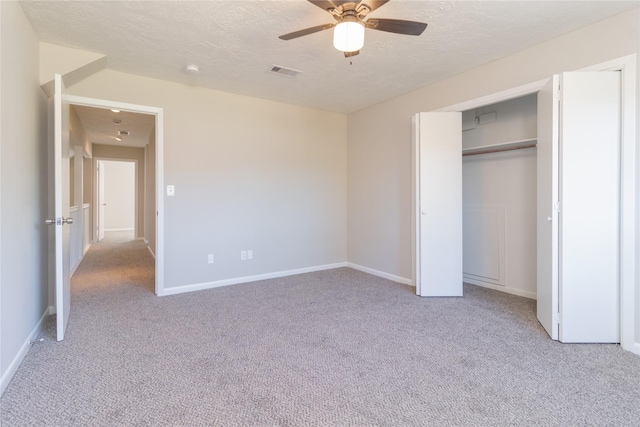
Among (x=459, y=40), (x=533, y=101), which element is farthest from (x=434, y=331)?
(x=533, y=101)

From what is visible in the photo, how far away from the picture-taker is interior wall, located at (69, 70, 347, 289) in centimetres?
376

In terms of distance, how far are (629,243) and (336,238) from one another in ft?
11.4

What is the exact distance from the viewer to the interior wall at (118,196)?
1048 cm

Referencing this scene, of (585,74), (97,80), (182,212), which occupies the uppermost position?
(97,80)

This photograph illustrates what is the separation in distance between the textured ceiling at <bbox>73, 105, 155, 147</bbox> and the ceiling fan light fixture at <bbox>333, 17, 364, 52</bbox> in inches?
150

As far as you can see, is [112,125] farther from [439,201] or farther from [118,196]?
[118,196]

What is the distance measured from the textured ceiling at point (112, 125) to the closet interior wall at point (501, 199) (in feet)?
15.3

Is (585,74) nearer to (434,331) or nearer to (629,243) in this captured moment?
(629,243)

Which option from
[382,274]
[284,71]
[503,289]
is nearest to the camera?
[284,71]

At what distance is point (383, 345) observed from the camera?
243 centimetres

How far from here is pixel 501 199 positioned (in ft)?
12.7

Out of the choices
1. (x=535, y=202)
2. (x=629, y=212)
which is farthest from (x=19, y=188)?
(x=535, y=202)

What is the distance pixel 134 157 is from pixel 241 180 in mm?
5687

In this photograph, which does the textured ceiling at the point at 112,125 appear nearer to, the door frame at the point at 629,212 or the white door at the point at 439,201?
the white door at the point at 439,201
